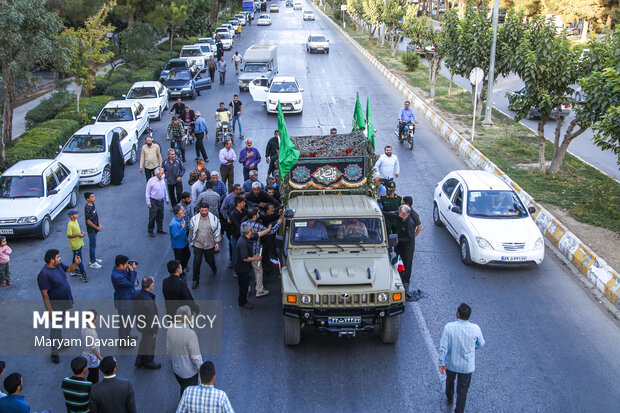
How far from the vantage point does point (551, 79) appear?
17.5m

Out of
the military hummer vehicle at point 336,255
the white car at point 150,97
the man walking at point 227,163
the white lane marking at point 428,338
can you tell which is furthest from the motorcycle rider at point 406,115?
the white lane marking at point 428,338

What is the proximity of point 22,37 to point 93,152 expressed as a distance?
4.43m

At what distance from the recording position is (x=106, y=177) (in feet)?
59.3

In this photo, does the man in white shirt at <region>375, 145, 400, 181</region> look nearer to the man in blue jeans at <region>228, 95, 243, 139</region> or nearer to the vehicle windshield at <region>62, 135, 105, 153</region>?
the man in blue jeans at <region>228, 95, 243, 139</region>

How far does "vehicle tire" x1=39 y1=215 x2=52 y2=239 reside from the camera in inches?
554

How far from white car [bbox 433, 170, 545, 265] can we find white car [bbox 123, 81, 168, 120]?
15.1 m

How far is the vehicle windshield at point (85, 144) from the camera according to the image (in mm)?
18453

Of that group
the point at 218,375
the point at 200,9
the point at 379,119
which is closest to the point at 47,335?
the point at 218,375

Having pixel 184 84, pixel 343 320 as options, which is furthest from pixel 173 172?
pixel 184 84

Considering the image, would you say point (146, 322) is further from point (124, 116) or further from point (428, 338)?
point (124, 116)

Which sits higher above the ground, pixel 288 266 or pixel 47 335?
pixel 288 266

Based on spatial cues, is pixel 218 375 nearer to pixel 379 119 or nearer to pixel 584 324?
pixel 584 324

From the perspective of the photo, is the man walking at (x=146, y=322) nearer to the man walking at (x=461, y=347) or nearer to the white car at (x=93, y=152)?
the man walking at (x=461, y=347)

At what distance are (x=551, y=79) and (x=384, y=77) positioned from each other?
1996 cm
